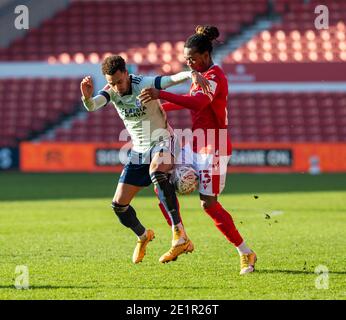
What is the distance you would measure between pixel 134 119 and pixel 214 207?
115 cm

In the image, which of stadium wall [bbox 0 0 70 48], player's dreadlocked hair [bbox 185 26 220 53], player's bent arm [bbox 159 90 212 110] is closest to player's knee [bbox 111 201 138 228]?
player's bent arm [bbox 159 90 212 110]

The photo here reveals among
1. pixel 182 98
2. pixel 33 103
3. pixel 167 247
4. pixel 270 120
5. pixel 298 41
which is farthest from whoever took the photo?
pixel 298 41

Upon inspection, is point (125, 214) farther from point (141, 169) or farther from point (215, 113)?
point (215, 113)

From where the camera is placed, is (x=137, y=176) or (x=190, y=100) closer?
(x=190, y=100)

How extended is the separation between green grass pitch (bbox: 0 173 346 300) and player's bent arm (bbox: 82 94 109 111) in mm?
1465

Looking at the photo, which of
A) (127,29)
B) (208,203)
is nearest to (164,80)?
(208,203)

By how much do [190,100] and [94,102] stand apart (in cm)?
97

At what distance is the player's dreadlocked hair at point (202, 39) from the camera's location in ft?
28.5

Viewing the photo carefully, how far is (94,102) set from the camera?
9.00 meters

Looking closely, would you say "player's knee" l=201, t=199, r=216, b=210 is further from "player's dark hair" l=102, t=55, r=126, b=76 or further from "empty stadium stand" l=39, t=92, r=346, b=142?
"empty stadium stand" l=39, t=92, r=346, b=142

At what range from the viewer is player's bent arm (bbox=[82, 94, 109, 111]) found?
896 cm

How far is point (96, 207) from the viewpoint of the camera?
16.1 meters

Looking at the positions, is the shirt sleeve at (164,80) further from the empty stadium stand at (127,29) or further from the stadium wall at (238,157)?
the empty stadium stand at (127,29)
